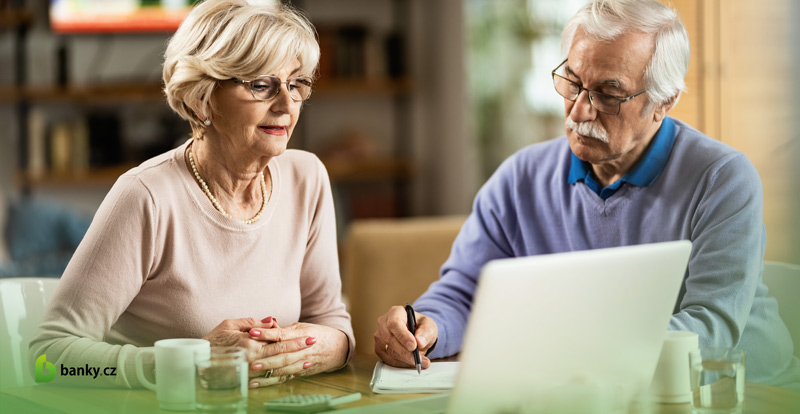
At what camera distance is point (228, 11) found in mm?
1226

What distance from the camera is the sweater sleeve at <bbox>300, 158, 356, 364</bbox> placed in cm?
139

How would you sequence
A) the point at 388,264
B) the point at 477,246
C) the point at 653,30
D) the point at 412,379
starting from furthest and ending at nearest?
the point at 388,264, the point at 477,246, the point at 653,30, the point at 412,379

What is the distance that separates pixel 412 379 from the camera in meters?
1.19

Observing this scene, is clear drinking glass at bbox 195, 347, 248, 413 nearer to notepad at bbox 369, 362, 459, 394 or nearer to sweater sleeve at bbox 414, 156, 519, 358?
notepad at bbox 369, 362, 459, 394

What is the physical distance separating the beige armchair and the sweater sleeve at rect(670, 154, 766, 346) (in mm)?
990

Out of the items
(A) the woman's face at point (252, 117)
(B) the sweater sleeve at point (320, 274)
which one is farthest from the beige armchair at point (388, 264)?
(A) the woman's face at point (252, 117)

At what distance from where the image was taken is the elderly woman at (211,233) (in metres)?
1.15

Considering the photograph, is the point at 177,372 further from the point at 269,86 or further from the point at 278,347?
the point at 269,86

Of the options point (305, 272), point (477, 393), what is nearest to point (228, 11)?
point (305, 272)

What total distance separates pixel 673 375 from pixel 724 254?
266 millimetres

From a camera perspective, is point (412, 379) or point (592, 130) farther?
point (592, 130)

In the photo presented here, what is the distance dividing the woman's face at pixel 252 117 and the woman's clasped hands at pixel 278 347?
0.25m

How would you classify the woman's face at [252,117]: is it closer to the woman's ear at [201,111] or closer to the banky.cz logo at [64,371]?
the woman's ear at [201,111]

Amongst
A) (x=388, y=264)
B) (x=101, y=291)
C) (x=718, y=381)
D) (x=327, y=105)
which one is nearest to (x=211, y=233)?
(x=101, y=291)
